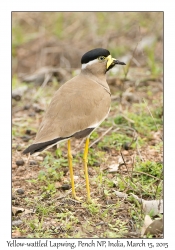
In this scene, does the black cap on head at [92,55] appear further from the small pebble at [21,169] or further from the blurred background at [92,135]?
the small pebble at [21,169]

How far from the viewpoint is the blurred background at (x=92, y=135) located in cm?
411

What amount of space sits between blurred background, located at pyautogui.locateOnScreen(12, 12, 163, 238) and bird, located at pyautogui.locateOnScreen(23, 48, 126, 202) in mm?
348

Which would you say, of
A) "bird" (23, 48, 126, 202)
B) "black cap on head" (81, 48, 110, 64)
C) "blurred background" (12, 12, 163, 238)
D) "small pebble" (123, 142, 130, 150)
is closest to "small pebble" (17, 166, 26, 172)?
"blurred background" (12, 12, 163, 238)

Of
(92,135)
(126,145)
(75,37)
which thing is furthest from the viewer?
(75,37)

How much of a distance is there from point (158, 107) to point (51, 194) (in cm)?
220

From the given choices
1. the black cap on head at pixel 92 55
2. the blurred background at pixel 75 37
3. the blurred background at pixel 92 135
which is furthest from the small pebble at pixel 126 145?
the blurred background at pixel 75 37

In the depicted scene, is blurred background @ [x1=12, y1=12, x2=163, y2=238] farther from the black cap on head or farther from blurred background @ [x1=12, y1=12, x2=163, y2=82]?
the black cap on head

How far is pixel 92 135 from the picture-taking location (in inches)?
226

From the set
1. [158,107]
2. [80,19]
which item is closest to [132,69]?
[158,107]

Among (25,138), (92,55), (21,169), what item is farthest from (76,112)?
A: (25,138)

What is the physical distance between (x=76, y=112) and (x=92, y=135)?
1.38 m

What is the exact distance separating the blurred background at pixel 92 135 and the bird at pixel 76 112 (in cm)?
35

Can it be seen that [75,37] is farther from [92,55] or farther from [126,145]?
[92,55]

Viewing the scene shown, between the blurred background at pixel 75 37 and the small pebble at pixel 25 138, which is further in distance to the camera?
the blurred background at pixel 75 37
